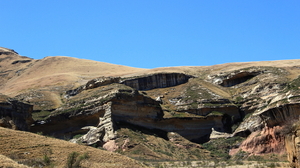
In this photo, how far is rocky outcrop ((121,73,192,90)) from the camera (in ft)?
253

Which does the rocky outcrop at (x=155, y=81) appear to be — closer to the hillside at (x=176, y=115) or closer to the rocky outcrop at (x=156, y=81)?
the rocky outcrop at (x=156, y=81)

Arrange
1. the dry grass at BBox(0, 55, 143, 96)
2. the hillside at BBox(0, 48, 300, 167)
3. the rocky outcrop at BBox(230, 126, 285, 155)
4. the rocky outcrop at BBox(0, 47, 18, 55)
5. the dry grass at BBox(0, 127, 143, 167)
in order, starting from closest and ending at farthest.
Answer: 1. the dry grass at BBox(0, 127, 143, 167)
2. the rocky outcrop at BBox(230, 126, 285, 155)
3. the hillside at BBox(0, 48, 300, 167)
4. the dry grass at BBox(0, 55, 143, 96)
5. the rocky outcrop at BBox(0, 47, 18, 55)

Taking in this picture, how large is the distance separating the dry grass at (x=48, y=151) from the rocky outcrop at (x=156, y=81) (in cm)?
4561

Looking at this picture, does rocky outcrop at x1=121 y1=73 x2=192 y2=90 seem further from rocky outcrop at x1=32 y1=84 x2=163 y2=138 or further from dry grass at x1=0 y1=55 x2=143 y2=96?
dry grass at x1=0 y1=55 x2=143 y2=96

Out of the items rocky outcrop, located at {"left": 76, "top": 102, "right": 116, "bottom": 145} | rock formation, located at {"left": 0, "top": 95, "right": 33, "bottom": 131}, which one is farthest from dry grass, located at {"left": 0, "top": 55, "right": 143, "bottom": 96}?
rocky outcrop, located at {"left": 76, "top": 102, "right": 116, "bottom": 145}

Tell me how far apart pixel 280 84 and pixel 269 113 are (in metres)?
16.3

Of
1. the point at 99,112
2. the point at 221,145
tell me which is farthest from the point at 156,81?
the point at 221,145

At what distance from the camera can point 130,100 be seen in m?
55.9

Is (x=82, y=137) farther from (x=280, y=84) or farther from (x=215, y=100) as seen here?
(x=280, y=84)

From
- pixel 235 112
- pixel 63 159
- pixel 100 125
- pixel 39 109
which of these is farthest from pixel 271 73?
pixel 63 159

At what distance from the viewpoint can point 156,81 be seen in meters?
77.7

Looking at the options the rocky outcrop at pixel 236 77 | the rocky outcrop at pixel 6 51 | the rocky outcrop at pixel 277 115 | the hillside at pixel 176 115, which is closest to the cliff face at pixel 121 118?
the hillside at pixel 176 115

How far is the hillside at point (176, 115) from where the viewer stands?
47.2 meters

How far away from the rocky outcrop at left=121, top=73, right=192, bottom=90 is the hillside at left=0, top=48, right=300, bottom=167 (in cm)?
19
